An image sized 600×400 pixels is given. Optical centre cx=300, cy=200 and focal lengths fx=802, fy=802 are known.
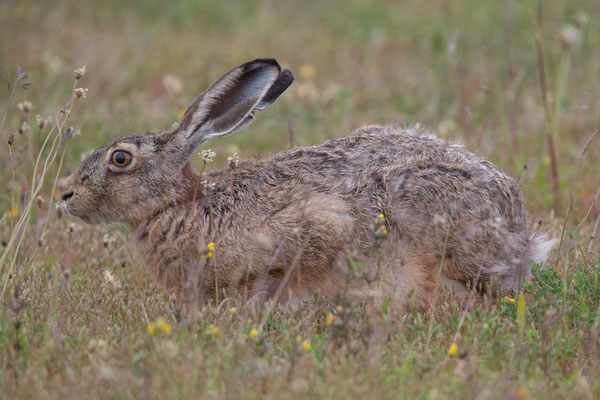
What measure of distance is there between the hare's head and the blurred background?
4.47 feet

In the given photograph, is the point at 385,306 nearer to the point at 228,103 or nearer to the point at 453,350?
the point at 453,350

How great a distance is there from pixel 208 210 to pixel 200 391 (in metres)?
1.92

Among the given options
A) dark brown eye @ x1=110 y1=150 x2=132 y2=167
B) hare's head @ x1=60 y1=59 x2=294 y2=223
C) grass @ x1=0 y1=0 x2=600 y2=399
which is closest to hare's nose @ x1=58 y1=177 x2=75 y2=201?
hare's head @ x1=60 y1=59 x2=294 y2=223

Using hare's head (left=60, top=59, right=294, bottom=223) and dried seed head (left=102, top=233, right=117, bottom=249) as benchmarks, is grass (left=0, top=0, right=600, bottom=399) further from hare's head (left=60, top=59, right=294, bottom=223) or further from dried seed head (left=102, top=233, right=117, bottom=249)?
hare's head (left=60, top=59, right=294, bottom=223)

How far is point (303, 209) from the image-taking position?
5082 millimetres

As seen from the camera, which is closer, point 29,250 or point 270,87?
point 270,87

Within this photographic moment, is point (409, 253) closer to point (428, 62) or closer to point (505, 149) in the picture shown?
point (505, 149)

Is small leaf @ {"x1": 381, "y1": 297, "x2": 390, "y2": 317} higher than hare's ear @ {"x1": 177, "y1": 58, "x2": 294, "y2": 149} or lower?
lower

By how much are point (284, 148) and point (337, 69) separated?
376 cm

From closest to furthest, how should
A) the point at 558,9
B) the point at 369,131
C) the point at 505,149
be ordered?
the point at 369,131 < the point at 505,149 < the point at 558,9

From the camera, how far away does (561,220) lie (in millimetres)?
6816

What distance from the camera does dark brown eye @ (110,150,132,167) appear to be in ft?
17.7

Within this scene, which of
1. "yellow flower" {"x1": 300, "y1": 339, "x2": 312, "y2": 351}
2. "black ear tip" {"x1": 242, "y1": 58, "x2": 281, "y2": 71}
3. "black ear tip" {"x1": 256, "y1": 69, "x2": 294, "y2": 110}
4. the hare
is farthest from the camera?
"black ear tip" {"x1": 256, "y1": 69, "x2": 294, "y2": 110}

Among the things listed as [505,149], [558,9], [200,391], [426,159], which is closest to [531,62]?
[558,9]
